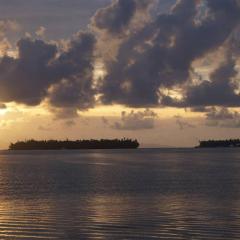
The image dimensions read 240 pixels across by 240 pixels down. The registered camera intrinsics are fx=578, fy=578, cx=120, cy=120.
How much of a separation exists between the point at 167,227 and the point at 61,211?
11610 millimetres

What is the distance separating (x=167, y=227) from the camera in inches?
1282

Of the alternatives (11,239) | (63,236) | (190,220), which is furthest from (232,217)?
(11,239)

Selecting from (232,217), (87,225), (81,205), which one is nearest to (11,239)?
(87,225)

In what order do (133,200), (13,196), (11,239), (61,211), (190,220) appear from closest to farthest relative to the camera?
(11,239)
(190,220)
(61,211)
(133,200)
(13,196)

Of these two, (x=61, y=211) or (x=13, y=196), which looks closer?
(x=61, y=211)

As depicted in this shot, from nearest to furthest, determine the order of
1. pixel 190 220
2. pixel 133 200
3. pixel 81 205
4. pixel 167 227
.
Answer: pixel 167 227 < pixel 190 220 < pixel 81 205 < pixel 133 200

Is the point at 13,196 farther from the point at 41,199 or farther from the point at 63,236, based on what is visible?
the point at 63,236

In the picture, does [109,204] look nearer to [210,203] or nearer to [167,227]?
[210,203]

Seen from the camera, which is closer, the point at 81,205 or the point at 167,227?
the point at 167,227

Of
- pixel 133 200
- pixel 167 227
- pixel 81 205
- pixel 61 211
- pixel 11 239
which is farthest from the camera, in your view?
pixel 133 200

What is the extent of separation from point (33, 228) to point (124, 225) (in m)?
5.23

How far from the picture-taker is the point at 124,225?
3356 centimetres

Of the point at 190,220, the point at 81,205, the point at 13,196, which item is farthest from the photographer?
the point at 13,196

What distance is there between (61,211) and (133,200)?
34.8 feet
